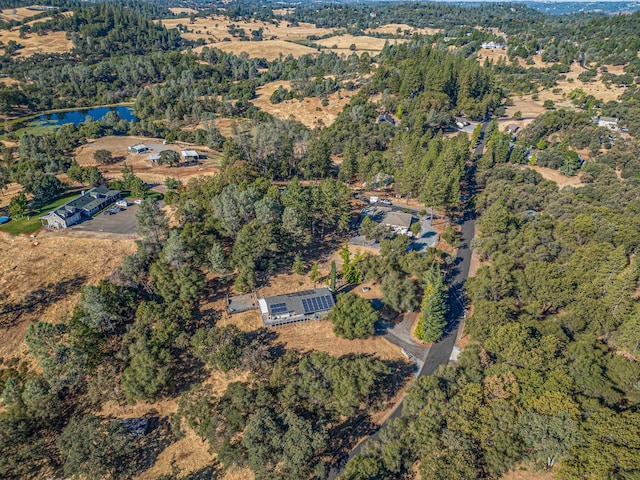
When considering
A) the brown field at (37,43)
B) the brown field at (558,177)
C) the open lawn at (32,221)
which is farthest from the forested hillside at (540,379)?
the brown field at (37,43)

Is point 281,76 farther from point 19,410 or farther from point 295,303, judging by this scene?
point 19,410

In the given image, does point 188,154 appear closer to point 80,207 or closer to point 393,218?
point 80,207

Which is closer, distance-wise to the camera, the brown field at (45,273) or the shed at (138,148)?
the brown field at (45,273)

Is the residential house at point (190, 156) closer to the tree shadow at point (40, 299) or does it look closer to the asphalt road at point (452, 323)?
the tree shadow at point (40, 299)

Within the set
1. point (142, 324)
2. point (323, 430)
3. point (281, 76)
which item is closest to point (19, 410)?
point (142, 324)

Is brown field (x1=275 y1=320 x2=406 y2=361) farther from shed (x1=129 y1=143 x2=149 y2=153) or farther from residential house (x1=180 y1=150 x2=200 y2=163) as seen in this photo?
shed (x1=129 y1=143 x2=149 y2=153)

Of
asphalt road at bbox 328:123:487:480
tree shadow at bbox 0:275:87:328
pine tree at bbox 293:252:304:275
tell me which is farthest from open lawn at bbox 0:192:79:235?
asphalt road at bbox 328:123:487:480
